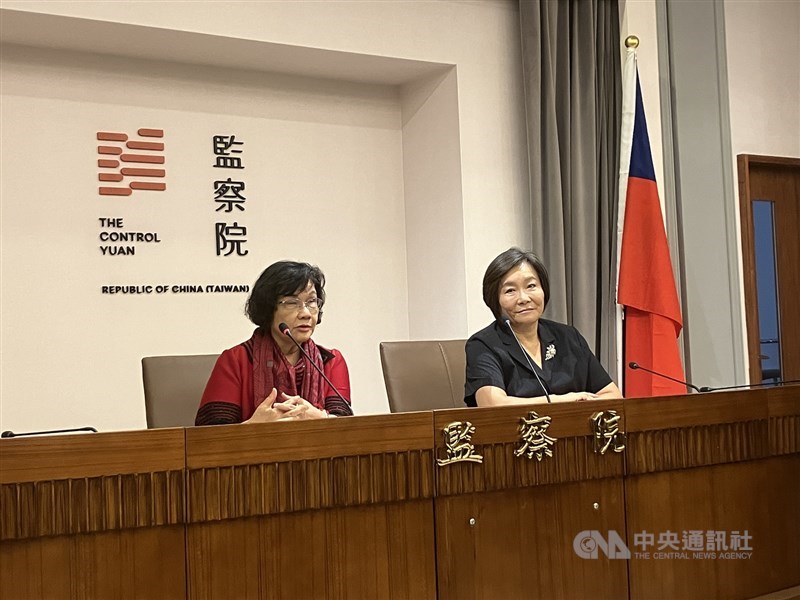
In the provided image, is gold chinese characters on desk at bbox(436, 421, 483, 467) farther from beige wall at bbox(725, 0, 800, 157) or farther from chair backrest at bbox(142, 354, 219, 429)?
beige wall at bbox(725, 0, 800, 157)

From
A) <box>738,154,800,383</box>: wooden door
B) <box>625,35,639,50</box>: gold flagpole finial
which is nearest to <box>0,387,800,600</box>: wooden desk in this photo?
<box>625,35,639,50</box>: gold flagpole finial

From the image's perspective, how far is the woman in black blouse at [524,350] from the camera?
3150 millimetres

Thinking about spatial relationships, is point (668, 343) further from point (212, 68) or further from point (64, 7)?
point (64, 7)

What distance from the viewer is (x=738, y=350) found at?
5223 mm

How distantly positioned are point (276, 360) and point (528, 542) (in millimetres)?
957

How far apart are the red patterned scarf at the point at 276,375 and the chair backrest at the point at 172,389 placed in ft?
0.85

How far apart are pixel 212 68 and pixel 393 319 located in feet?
4.98

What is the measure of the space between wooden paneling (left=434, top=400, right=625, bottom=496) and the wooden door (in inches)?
121

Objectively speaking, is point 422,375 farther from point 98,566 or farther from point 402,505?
point 98,566

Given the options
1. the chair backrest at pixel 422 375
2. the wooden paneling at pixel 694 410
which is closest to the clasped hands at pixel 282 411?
the chair backrest at pixel 422 375

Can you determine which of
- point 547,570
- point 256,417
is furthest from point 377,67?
point 547,570

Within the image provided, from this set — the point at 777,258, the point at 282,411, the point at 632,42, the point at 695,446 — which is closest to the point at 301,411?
the point at 282,411

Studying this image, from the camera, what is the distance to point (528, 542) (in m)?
2.43

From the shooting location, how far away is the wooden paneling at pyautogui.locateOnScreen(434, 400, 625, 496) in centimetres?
235
